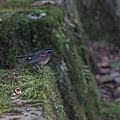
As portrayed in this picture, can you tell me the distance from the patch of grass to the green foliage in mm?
4019

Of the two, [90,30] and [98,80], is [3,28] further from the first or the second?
[90,30]

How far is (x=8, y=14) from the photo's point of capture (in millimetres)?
8664

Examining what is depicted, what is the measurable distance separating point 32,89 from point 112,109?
5.23 m

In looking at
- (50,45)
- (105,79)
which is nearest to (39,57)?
(50,45)

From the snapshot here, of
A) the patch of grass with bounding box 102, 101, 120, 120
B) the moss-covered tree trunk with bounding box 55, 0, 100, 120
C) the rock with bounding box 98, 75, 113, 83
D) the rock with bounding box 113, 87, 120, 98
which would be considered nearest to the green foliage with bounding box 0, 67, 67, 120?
the moss-covered tree trunk with bounding box 55, 0, 100, 120

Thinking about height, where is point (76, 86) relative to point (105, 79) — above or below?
above

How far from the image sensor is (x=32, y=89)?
17.0 ft

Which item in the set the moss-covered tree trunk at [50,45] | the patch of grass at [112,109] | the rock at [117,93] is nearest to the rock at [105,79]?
the rock at [117,93]

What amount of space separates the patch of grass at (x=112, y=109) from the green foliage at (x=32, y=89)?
4.02m

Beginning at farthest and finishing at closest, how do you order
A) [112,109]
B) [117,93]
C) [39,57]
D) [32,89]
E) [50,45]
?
[117,93] < [112,109] < [50,45] < [39,57] < [32,89]

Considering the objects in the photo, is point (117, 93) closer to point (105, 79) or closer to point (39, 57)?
point (105, 79)

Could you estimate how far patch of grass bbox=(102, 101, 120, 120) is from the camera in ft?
32.5

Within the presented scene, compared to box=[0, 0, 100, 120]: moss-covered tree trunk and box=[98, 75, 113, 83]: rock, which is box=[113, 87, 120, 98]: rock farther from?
box=[0, 0, 100, 120]: moss-covered tree trunk

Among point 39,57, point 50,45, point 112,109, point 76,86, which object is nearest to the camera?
point 39,57
